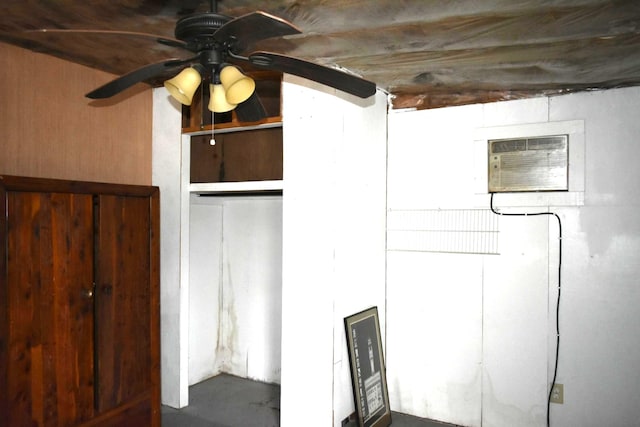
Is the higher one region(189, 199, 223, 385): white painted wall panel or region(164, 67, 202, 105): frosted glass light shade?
region(164, 67, 202, 105): frosted glass light shade

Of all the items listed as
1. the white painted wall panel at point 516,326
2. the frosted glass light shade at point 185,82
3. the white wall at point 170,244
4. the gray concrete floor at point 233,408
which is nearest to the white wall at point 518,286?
the white painted wall panel at point 516,326

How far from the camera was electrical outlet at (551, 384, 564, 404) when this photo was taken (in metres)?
A: 3.13

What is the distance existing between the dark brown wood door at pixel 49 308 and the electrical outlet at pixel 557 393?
3027mm

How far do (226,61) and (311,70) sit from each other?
377mm

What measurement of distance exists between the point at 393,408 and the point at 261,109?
2601 millimetres

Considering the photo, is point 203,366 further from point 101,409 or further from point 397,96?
point 397,96

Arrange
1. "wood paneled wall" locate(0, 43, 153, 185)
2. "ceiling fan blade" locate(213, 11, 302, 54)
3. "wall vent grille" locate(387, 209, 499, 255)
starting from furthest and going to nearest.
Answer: "wall vent grille" locate(387, 209, 499, 255)
"wood paneled wall" locate(0, 43, 153, 185)
"ceiling fan blade" locate(213, 11, 302, 54)

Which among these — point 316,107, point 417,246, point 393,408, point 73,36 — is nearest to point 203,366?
point 393,408

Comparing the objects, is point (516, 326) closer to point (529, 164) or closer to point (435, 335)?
point (435, 335)

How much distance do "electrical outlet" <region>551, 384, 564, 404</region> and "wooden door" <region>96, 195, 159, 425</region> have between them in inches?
109

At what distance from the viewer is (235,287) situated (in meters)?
4.43

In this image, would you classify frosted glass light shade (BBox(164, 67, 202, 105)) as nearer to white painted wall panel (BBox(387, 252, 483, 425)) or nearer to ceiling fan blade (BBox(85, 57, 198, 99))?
ceiling fan blade (BBox(85, 57, 198, 99))

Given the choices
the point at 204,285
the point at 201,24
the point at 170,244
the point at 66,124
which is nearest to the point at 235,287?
the point at 204,285

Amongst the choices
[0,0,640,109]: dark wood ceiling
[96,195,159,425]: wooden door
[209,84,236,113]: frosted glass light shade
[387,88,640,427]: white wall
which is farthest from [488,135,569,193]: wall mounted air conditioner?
[96,195,159,425]: wooden door
